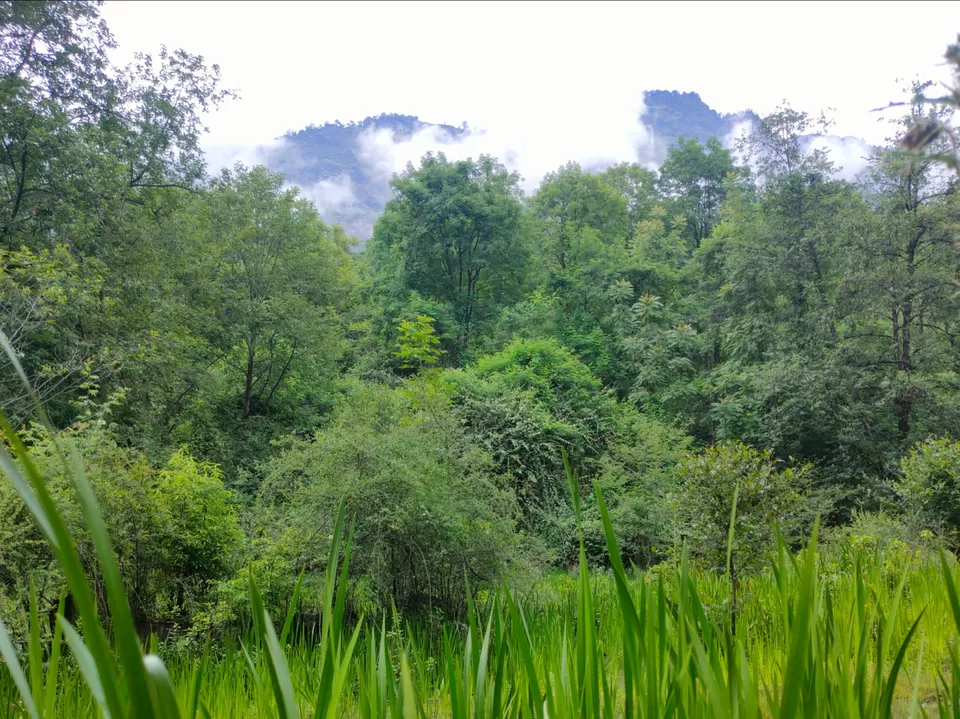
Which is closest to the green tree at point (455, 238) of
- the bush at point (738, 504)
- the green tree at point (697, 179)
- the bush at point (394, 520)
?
the green tree at point (697, 179)

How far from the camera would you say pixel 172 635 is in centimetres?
499

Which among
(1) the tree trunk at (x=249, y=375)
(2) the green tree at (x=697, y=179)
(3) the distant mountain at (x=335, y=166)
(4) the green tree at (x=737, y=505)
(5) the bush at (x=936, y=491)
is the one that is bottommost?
(5) the bush at (x=936, y=491)

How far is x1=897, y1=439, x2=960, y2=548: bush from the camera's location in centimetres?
679

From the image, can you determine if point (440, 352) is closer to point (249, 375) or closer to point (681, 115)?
point (249, 375)

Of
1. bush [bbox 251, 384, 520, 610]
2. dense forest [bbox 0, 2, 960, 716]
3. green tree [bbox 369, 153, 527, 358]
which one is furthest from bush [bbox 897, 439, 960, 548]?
green tree [bbox 369, 153, 527, 358]

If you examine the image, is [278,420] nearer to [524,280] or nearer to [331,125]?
[524,280]

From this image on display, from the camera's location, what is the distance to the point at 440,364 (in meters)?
17.6

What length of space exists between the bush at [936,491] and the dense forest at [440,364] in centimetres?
4

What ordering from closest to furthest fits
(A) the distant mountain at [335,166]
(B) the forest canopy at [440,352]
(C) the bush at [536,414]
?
(B) the forest canopy at [440,352]
(C) the bush at [536,414]
(A) the distant mountain at [335,166]

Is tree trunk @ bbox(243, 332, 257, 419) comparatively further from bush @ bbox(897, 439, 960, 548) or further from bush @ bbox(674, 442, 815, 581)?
bush @ bbox(897, 439, 960, 548)

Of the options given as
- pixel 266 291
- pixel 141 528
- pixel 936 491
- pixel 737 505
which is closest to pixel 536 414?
pixel 936 491

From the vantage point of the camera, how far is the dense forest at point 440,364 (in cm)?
528

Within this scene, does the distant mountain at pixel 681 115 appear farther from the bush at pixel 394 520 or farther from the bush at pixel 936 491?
the bush at pixel 394 520

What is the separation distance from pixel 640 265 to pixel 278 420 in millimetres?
11882
